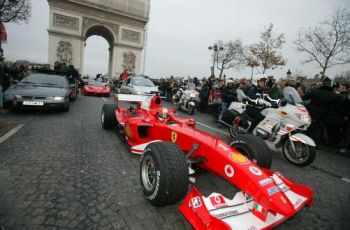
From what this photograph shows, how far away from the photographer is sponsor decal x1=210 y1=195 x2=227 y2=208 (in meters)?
2.18

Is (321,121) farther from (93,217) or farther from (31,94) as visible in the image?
(31,94)

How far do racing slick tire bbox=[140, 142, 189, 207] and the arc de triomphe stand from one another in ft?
114

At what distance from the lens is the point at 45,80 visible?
8938 mm

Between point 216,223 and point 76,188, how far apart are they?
187 centimetres

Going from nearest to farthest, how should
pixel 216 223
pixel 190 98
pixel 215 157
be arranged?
pixel 216 223, pixel 215 157, pixel 190 98

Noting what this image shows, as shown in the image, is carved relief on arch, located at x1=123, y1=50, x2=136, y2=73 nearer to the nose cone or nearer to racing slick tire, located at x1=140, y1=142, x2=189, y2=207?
racing slick tire, located at x1=140, y1=142, x2=189, y2=207

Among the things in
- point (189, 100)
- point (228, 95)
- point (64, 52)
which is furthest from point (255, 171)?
point (64, 52)

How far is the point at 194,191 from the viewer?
2.25 m

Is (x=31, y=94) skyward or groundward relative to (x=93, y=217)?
skyward

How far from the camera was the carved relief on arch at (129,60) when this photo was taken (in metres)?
37.0

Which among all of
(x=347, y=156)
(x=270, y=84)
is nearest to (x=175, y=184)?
(x=347, y=156)

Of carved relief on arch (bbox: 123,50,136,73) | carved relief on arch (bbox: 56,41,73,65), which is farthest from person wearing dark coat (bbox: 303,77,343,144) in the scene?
carved relief on arch (bbox: 56,41,73,65)

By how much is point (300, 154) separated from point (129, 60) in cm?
3524

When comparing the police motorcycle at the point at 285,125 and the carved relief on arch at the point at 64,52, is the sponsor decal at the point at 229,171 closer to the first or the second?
the police motorcycle at the point at 285,125
